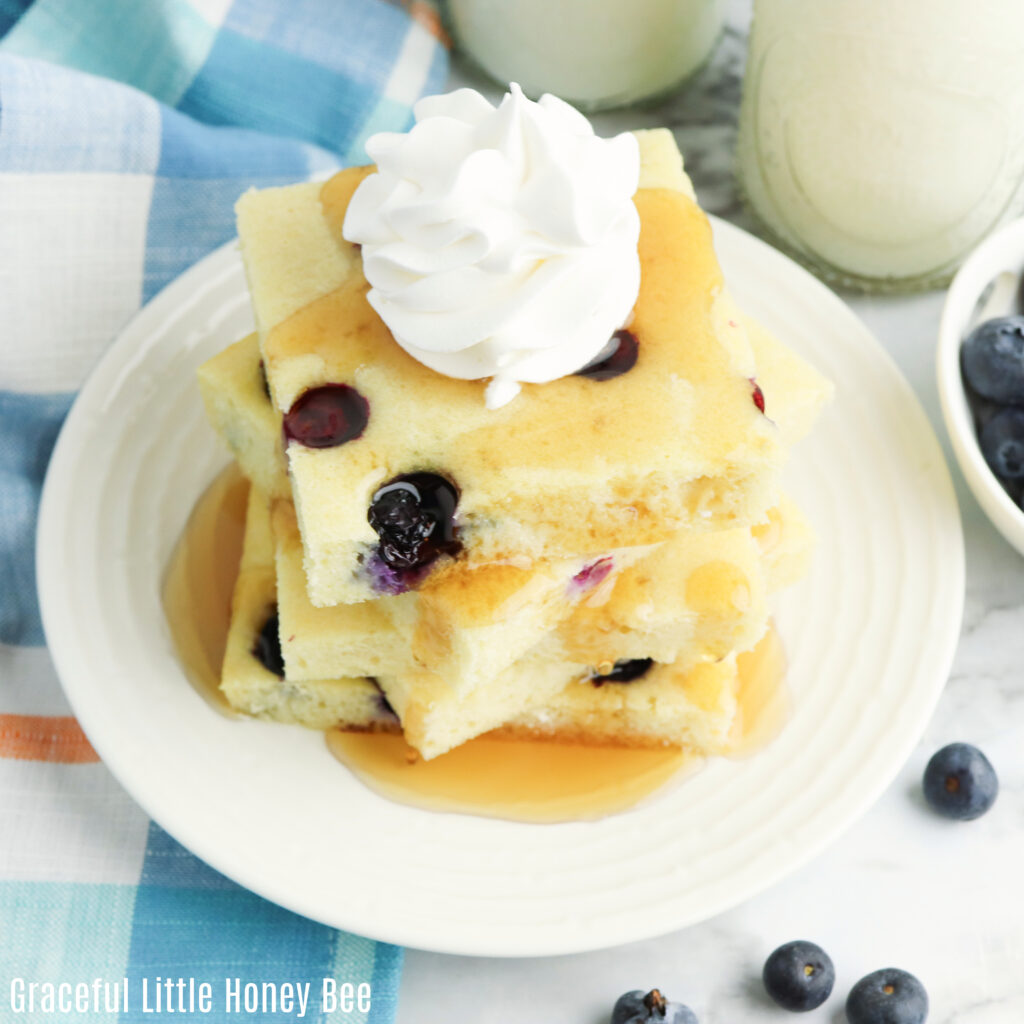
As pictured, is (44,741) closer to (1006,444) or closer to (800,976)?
(800,976)

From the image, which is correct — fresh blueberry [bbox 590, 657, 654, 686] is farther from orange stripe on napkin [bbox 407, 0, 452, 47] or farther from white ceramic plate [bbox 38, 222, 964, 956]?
orange stripe on napkin [bbox 407, 0, 452, 47]

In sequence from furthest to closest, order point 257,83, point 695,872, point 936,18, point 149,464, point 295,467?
point 257,83 < point 149,464 < point 936,18 < point 695,872 < point 295,467

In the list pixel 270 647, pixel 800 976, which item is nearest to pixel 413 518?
pixel 270 647

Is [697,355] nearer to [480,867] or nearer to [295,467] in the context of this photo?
[295,467]

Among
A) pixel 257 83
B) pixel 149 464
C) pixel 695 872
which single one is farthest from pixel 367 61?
pixel 695 872

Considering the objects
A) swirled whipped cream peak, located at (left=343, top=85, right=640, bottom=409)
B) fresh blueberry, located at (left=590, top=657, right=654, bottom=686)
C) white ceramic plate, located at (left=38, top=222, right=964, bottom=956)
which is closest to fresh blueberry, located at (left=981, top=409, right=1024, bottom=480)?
white ceramic plate, located at (left=38, top=222, right=964, bottom=956)

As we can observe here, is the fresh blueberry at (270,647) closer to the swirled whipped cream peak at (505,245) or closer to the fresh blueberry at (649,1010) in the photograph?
the swirled whipped cream peak at (505,245)
